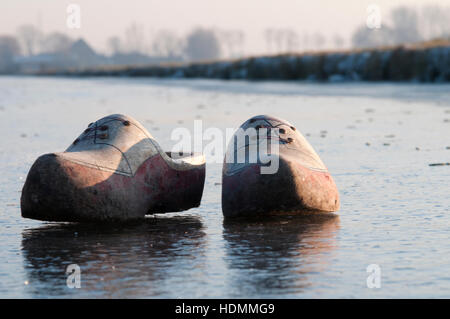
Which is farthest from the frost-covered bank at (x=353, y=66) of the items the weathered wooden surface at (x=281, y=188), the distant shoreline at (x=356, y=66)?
the weathered wooden surface at (x=281, y=188)

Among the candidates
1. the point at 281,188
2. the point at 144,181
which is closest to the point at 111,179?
the point at 144,181

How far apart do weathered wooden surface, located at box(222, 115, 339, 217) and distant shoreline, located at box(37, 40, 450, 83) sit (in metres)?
31.9

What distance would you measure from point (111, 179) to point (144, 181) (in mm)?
449

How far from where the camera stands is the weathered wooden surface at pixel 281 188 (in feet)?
27.8

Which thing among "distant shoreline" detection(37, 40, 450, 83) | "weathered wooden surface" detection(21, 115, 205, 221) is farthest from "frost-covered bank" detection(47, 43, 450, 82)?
"weathered wooden surface" detection(21, 115, 205, 221)

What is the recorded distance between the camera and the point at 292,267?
6.48 meters

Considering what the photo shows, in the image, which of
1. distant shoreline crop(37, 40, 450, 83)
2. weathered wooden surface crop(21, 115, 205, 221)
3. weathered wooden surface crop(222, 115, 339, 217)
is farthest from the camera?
distant shoreline crop(37, 40, 450, 83)

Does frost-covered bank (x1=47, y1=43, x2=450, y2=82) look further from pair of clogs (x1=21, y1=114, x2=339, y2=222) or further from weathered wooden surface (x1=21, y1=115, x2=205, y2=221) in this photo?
weathered wooden surface (x1=21, y1=115, x2=205, y2=221)

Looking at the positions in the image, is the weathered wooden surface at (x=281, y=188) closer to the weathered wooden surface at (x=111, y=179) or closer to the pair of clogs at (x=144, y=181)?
the pair of clogs at (x=144, y=181)

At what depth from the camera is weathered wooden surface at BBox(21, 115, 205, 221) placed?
26.6ft

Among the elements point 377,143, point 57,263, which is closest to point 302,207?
point 57,263

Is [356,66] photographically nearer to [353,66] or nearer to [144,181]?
[353,66]

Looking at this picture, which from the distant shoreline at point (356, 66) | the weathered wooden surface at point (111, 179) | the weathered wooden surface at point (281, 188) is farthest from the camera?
the distant shoreline at point (356, 66)
